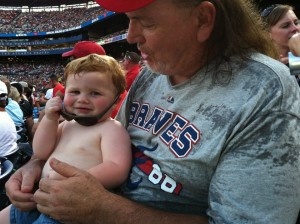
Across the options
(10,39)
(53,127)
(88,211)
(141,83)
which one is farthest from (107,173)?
(10,39)

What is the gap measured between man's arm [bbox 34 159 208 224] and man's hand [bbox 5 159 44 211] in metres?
0.26

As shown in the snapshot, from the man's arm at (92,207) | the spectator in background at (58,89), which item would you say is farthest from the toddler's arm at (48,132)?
the man's arm at (92,207)

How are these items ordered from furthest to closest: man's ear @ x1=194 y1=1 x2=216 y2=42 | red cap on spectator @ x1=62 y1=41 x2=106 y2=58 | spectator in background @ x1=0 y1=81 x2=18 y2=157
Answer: red cap on spectator @ x1=62 y1=41 x2=106 y2=58 → spectator in background @ x1=0 y1=81 x2=18 y2=157 → man's ear @ x1=194 y1=1 x2=216 y2=42

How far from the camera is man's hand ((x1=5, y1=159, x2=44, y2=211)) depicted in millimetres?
1350

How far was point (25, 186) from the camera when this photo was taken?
1.38m

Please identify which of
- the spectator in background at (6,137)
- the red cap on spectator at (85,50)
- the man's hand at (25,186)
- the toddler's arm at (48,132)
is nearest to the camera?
the man's hand at (25,186)

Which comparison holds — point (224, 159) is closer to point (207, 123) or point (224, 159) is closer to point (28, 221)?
point (207, 123)

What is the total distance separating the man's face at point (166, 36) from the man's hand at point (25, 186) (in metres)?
0.68

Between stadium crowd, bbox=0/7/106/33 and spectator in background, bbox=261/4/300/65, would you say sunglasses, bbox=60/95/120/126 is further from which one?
stadium crowd, bbox=0/7/106/33

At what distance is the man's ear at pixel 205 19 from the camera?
3.87ft

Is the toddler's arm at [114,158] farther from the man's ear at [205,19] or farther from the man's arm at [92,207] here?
the man's ear at [205,19]

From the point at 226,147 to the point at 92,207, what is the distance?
454mm

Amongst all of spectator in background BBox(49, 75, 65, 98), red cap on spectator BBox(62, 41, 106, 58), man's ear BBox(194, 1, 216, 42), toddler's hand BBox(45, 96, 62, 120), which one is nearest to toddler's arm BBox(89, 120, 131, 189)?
toddler's hand BBox(45, 96, 62, 120)

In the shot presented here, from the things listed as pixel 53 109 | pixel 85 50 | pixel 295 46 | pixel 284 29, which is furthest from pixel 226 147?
pixel 85 50
